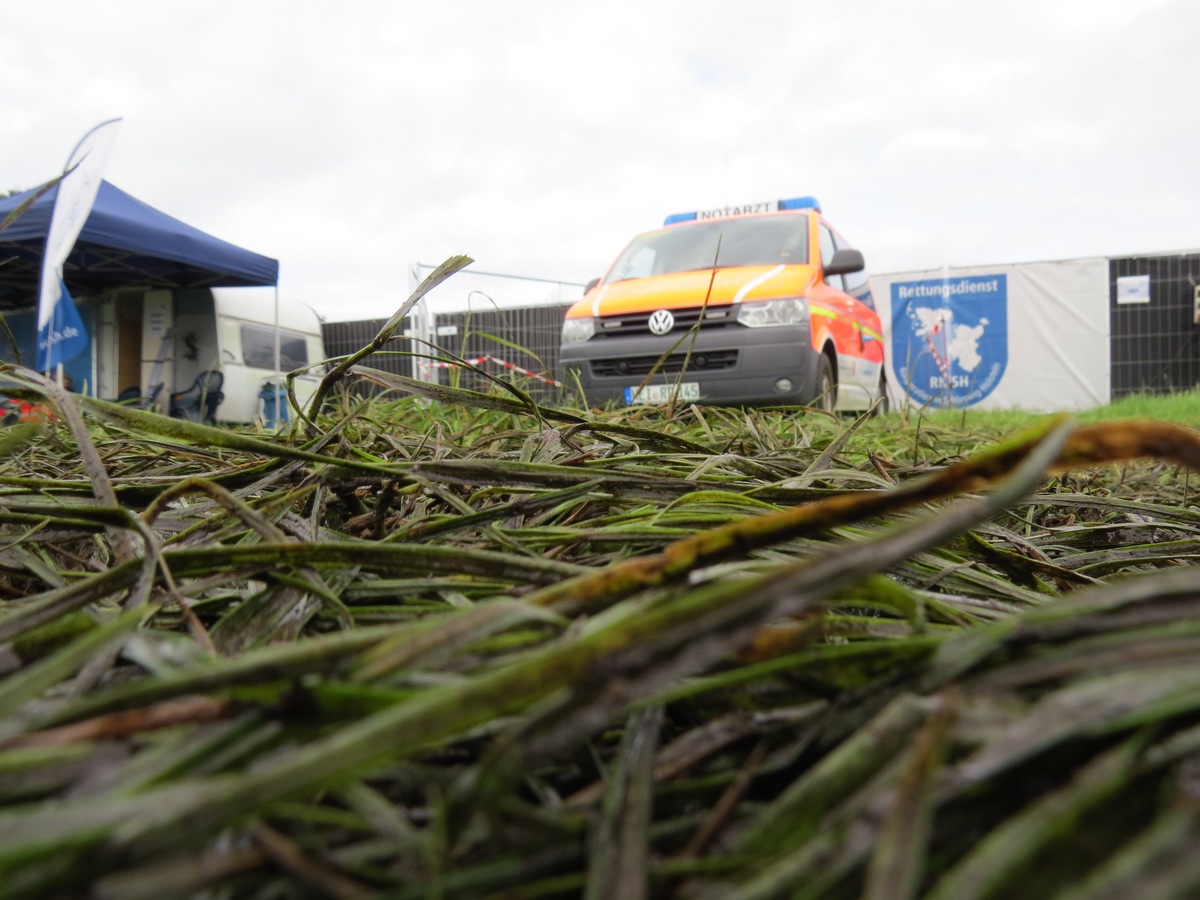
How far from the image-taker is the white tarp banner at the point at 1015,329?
37.8ft

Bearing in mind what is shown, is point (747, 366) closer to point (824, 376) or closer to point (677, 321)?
point (677, 321)


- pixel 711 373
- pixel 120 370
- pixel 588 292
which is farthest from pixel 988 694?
pixel 120 370

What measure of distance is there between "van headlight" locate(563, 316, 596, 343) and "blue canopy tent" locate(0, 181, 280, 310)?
3642mm

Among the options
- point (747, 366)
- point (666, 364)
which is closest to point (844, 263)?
point (747, 366)

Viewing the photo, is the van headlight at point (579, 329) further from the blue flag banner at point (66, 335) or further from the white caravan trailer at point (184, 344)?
the white caravan trailer at point (184, 344)

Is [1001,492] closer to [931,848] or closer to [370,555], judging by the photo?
[931,848]

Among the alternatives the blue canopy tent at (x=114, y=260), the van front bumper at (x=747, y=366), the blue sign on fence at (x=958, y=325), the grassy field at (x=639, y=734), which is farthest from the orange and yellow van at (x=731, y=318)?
the blue sign on fence at (x=958, y=325)

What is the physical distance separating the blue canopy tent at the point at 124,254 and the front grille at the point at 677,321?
390 cm

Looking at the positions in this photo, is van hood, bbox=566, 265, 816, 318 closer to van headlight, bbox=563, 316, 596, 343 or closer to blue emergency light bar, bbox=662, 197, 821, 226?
van headlight, bbox=563, 316, 596, 343

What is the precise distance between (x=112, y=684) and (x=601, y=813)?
0.92 ft

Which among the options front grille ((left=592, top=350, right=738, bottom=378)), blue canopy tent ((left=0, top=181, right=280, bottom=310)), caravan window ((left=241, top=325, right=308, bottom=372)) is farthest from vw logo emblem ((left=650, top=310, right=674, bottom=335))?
caravan window ((left=241, top=325, right=308, bottom=372))

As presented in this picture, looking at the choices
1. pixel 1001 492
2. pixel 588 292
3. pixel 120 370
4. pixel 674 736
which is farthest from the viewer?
pixel 120 370

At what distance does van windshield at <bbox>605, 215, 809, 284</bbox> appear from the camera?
5.26 m

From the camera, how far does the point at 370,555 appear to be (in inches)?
19.3
